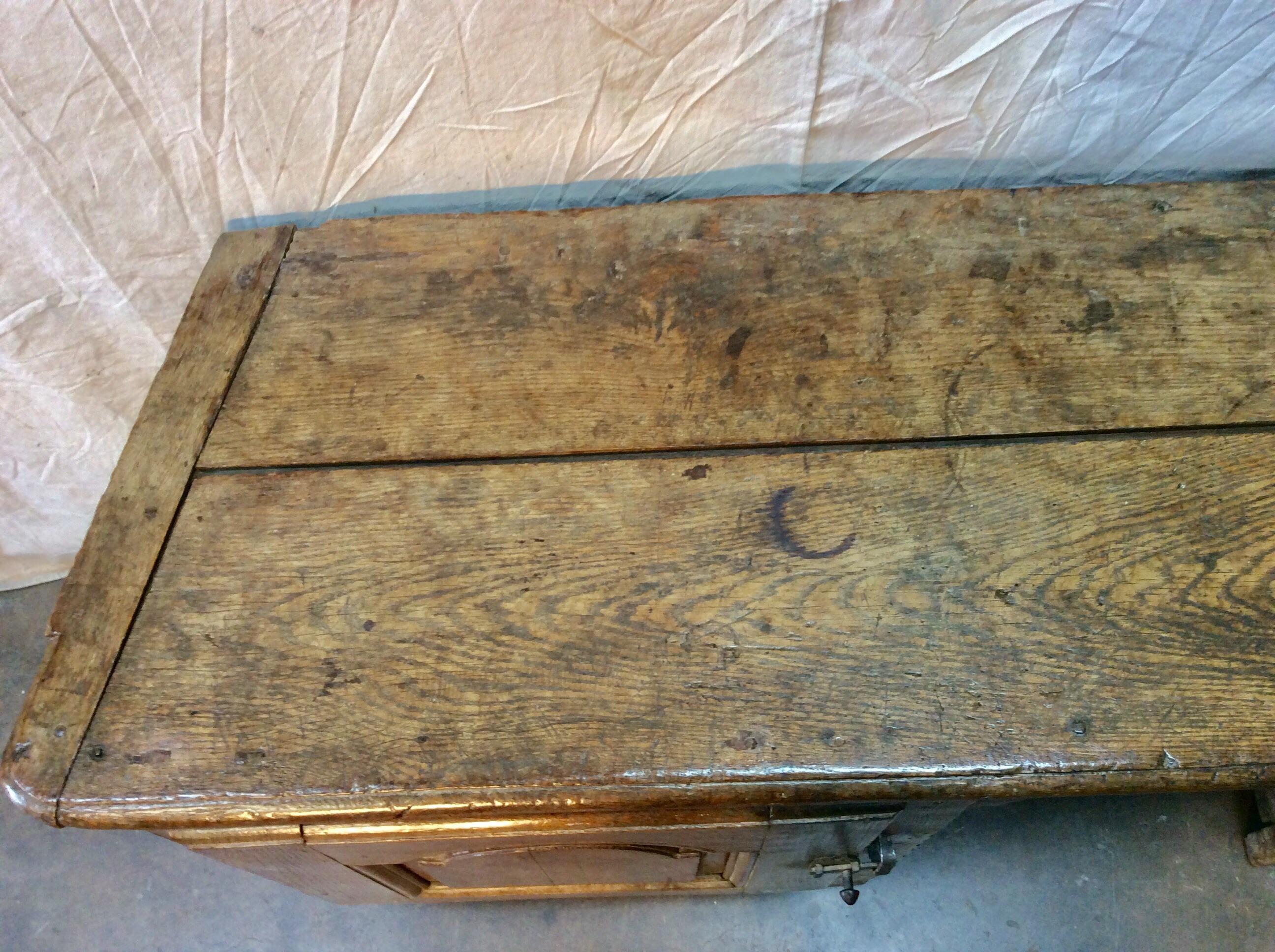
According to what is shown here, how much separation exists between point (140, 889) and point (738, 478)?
1.24 metres

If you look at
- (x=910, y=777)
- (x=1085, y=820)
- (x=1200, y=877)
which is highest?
(x=910, y=777)

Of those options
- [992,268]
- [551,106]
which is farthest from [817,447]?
[551,106]

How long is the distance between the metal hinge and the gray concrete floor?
0.33 meters

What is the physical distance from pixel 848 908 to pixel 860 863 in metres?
0.39

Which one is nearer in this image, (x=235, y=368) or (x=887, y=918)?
(x=235, y=368)

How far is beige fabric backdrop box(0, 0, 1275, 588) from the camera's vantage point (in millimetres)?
722

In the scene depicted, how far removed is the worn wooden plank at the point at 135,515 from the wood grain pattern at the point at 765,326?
0.03 m

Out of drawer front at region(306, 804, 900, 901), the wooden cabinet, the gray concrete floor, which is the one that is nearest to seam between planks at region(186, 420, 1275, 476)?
the wooden cabinet

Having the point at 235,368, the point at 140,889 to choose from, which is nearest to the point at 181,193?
the point at 235,368

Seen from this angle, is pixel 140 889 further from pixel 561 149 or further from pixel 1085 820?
pixel 1085 820

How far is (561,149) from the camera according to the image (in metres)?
0.82

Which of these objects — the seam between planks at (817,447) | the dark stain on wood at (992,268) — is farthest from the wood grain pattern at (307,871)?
the dark stain on wood at (992,268)

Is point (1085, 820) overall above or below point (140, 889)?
below

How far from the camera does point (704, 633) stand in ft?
1.88
